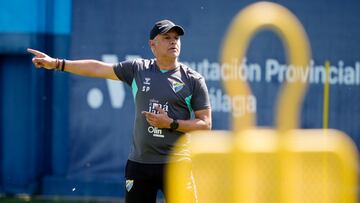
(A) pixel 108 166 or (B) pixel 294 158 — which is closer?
(B) pixel 294 158

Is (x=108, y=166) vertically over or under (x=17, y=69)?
under

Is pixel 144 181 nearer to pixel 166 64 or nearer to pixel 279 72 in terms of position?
pixel 166 64

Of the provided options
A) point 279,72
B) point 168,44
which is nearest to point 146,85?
point 168,44

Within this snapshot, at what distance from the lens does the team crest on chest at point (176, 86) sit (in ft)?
17.5

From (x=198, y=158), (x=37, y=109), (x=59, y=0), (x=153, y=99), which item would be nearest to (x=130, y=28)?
(x=59, y=0)

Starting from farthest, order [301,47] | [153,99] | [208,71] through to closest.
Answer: [208,71] → [153,99] → [301,47]

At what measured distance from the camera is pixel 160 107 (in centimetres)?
533

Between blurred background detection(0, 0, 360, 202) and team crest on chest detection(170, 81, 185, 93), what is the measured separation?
379 centimetres

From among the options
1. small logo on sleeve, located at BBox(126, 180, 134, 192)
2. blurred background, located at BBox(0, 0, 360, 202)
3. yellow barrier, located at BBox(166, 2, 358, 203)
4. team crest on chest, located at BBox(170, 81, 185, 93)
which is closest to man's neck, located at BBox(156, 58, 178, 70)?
team crest on chest, located at BBox(170, 81, 185, 93)

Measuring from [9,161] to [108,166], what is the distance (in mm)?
1270

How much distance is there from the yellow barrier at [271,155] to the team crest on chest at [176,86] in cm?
208

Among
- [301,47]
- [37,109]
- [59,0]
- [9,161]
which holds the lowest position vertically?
[9,161]

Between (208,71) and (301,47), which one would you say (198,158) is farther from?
(208,71)

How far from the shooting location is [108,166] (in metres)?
9.30
